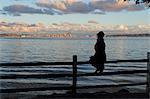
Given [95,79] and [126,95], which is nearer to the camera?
[126,95]

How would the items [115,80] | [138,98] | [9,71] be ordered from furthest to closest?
[9,71] < [115,80] < [138,98]

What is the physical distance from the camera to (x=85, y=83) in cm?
3120

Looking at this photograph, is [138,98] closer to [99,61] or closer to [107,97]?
[107,97]

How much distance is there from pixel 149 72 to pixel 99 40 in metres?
2.77

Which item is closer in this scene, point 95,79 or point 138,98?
point 138,98

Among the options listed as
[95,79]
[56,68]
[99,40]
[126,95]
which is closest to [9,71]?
[56,68]

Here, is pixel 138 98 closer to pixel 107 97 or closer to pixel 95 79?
pixel 107 97

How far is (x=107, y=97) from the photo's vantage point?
1451 cm

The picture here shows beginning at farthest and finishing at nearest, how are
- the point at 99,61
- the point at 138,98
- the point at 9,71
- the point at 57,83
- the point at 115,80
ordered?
the point at 9,71
the point at 115,80
the point at 57,83
the point at 99,61
the point at 138,98

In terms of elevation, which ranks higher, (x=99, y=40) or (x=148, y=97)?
(x=99, y=40)

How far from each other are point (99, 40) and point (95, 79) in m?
16.0

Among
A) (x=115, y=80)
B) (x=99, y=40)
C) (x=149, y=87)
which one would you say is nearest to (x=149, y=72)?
(x=149, y=87)

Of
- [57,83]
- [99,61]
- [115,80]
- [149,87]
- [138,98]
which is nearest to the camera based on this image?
[138,98]

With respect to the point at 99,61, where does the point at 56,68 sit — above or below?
below
